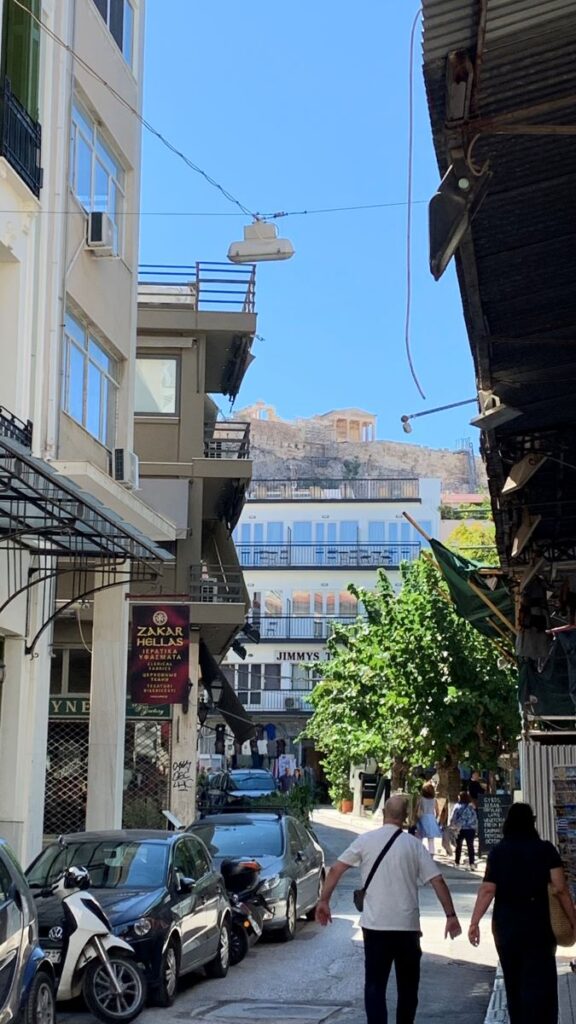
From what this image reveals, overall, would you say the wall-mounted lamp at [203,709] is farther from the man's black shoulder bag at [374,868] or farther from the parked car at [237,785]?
the man's black shoulder bag at [374,868]

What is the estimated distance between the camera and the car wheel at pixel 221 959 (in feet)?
44.3

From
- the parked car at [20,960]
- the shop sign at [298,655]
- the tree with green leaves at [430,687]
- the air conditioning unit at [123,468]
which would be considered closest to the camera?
the parked car at [20,960]

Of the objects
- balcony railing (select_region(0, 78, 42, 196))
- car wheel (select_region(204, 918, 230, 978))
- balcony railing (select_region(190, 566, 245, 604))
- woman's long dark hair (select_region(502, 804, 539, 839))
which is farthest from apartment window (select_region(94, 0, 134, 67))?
woman's long dark hair (select_region(502, 804, 539, 839))

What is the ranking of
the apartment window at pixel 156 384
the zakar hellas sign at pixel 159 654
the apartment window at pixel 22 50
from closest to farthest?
the apartment window at pixel 22 50 < the zakar hellas sign at pixel 159 654 < the apartment window at pixel 156 384

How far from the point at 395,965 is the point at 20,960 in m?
2.41

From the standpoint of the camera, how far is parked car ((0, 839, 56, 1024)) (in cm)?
860

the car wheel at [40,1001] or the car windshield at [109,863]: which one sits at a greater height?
the car windshield at [109,863]

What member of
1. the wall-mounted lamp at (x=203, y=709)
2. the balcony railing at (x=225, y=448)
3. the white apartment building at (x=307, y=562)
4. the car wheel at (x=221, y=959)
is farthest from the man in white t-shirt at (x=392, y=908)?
the white apartment building at (x=307, y=562)

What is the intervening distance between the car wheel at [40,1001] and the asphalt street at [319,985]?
1.74 meters

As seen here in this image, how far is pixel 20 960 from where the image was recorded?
886cm

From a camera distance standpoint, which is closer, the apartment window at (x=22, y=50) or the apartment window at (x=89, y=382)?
the apartment window at (x=22, y=50)

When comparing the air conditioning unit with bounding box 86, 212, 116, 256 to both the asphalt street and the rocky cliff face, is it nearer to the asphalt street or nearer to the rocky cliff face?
the asphalt street

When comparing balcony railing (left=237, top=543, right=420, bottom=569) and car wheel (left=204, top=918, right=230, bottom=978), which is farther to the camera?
balcony railing (left=237, top=543, right=420, bottom=569)

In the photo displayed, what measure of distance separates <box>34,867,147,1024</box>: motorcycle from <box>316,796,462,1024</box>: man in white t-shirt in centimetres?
244
